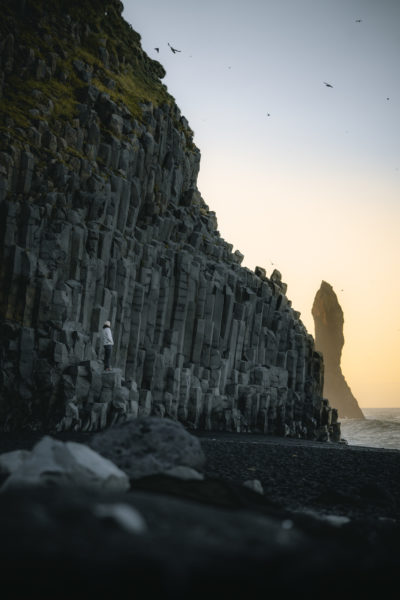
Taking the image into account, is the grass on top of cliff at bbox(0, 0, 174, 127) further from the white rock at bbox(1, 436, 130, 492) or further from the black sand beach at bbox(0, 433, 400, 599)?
the black sand beach at bbox(0, 433, 400, 599)

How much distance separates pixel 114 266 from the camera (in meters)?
33.7

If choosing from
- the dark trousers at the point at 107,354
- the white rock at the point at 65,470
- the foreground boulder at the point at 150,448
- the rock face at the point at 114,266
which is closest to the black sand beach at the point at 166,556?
the white rock at the point at 65,470

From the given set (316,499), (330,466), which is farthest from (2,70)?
(316,499)

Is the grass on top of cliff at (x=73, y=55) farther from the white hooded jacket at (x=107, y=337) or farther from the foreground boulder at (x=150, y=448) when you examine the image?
the foreground boulder at (x=150, y=448)

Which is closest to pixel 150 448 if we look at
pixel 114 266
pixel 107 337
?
pixel 107 337

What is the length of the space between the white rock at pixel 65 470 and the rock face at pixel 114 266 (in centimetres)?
1848

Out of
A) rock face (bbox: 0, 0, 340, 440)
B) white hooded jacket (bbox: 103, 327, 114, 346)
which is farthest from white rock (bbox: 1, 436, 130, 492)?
white hooded jacket (bbox: 103, 327, 114, 346)

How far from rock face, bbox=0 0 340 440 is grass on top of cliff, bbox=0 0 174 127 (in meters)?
0.15

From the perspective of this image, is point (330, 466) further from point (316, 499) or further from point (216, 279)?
point (216, 279)

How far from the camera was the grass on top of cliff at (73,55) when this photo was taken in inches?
1411

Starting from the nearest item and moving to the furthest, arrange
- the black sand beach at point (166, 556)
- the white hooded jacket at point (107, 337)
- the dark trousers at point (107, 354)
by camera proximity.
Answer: the black sand beach at point (166, 556) → the dark trousers at point (107, 354) → the white hooded jacket at point (107, 337)

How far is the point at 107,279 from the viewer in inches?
1319

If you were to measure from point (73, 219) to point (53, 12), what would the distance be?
19.0m

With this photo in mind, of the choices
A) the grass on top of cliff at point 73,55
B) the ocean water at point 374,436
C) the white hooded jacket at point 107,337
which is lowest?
the ocean water at point 374,436
